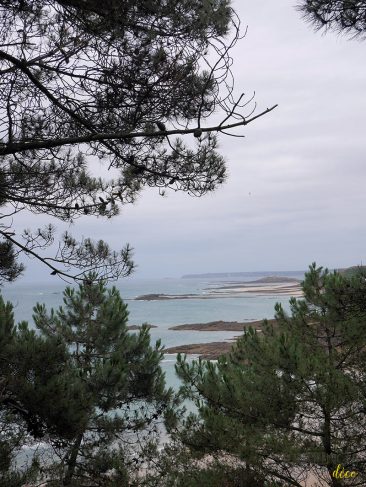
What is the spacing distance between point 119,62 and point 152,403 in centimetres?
620

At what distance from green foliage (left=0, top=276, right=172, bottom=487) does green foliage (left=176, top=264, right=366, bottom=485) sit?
1.24 m

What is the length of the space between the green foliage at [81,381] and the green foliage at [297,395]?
4.06 feet

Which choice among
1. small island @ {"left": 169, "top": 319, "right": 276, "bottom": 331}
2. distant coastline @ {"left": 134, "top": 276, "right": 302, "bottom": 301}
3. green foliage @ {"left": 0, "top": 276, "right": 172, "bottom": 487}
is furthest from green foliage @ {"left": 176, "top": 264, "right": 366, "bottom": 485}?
distant coastline @ {"left": 134, "top": 276, "right": 302, "bottom": 301}

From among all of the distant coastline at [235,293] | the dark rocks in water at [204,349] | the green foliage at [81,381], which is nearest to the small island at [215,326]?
the dark rocks in water at [204,349]

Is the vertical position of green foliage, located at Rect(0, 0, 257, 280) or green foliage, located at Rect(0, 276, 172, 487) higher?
green foliage, located at Rect(0, 0, 257, 280)

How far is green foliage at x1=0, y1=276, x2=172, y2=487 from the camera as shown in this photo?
5.31m

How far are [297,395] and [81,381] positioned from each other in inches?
106

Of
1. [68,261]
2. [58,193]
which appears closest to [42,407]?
[68,261]

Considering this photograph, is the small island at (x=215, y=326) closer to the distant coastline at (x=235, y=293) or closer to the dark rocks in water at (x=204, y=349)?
the dark rocks in water at (x=204, y=349)

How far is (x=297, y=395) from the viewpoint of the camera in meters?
5.68

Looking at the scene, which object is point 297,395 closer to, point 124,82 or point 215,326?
point 124,82

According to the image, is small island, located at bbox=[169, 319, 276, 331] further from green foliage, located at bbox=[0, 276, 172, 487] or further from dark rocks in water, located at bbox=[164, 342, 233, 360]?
green foliage, located at bbox=[0, 276, 172, 487]

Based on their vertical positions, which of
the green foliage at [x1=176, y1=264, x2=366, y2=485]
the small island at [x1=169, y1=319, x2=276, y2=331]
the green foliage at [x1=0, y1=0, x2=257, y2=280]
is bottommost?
the small island at [x1=169, y1=319, x2=276, y2=331]

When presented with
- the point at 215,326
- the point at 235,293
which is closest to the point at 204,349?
the point at 215,326
